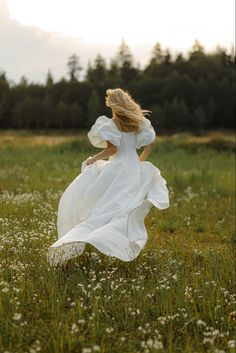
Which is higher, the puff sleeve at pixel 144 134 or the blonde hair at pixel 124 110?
the blonde hair at pixel 124 110

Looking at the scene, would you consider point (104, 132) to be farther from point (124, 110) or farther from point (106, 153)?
point (124, 110)

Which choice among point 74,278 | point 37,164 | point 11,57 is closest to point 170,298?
point 74,278

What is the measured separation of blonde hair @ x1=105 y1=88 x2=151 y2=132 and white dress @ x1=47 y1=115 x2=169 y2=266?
15cm

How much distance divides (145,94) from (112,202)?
7189 cm

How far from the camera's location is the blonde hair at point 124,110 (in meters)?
8.77

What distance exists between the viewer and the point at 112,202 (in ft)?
27.1

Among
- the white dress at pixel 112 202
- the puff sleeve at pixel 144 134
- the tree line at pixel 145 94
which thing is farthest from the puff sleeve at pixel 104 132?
the tree line at pixel 145 94

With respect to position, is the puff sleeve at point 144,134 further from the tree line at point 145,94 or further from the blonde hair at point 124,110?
the tree line at point 145,94

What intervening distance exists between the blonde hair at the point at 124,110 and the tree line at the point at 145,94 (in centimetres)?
4267

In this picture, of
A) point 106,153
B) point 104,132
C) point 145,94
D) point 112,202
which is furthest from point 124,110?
point 145,94

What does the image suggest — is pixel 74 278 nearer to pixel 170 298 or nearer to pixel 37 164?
pixel 170 298

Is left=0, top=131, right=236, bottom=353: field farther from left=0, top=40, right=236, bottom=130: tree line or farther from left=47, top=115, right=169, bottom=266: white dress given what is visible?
left=0, top=40, right=236, bottom=130: tree line

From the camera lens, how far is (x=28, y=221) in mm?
10469

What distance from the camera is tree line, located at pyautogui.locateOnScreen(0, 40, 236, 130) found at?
64250 millimetres
